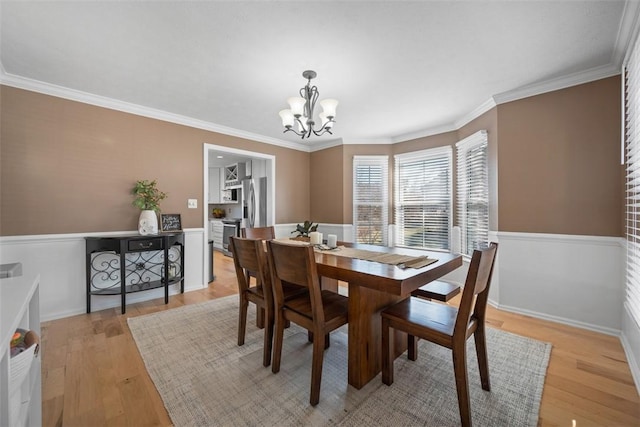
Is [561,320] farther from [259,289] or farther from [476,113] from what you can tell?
[259,289]

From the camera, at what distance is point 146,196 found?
10.6 ft

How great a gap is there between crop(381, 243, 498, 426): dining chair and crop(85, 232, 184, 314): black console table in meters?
2.72

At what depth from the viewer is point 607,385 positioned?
1.72 m

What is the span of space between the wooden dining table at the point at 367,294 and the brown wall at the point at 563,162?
1610mm

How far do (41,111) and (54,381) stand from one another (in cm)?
263

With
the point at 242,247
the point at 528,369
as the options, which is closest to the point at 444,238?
the point at 528,369

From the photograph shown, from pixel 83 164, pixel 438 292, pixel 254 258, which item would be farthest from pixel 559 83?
pixel 83 164

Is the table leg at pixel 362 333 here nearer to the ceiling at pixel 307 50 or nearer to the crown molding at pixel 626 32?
the ceiling at pixel 307 50

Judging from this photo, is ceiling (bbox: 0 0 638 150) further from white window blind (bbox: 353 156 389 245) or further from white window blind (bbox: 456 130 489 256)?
white window blind (bbox: 353 156 389 245)

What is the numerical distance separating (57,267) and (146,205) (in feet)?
3.44

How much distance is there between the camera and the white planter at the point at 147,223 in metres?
3.13

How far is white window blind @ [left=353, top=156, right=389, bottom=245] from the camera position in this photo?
474 centimetres

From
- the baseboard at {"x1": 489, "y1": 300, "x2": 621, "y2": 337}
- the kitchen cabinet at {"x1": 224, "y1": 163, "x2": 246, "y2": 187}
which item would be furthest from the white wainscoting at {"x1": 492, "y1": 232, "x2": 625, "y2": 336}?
the kitchen cabinet at {"x1": 224, "y1": 163, "x2": 246, "y2": 187}

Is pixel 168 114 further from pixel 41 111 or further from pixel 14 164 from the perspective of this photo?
pixel 14 164
